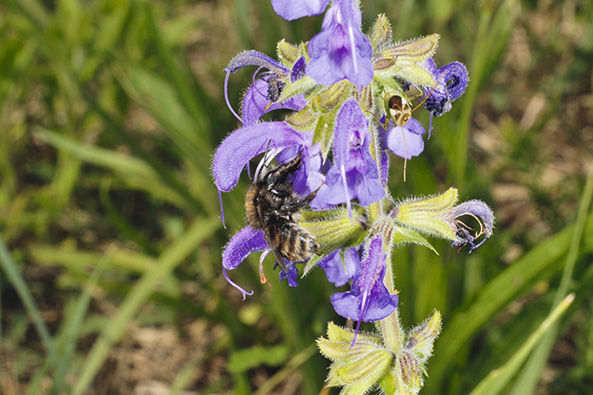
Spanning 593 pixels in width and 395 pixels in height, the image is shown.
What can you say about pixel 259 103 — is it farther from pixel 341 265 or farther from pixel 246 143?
pixel 341 265

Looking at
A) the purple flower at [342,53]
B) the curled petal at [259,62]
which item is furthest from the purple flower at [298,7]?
the curled petal at [259,62]

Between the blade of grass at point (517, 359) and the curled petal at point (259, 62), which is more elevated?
the curled petal at point (259, 62)

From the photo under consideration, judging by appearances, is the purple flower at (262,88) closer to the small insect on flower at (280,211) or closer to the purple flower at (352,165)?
the small insect on flower at (280,211)

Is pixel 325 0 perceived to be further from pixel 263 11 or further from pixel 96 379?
pixel 96 379

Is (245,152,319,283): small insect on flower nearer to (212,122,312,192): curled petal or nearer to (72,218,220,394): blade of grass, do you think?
(212,122,312,192): curled petal

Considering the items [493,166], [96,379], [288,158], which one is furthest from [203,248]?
[288,158]

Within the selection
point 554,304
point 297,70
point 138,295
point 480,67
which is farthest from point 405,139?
point 138,295

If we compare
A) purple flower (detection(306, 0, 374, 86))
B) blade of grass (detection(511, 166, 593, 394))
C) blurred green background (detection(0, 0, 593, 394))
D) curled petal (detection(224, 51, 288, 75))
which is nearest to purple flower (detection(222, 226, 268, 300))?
curled petal (detection(224, 51, 288, 75))
